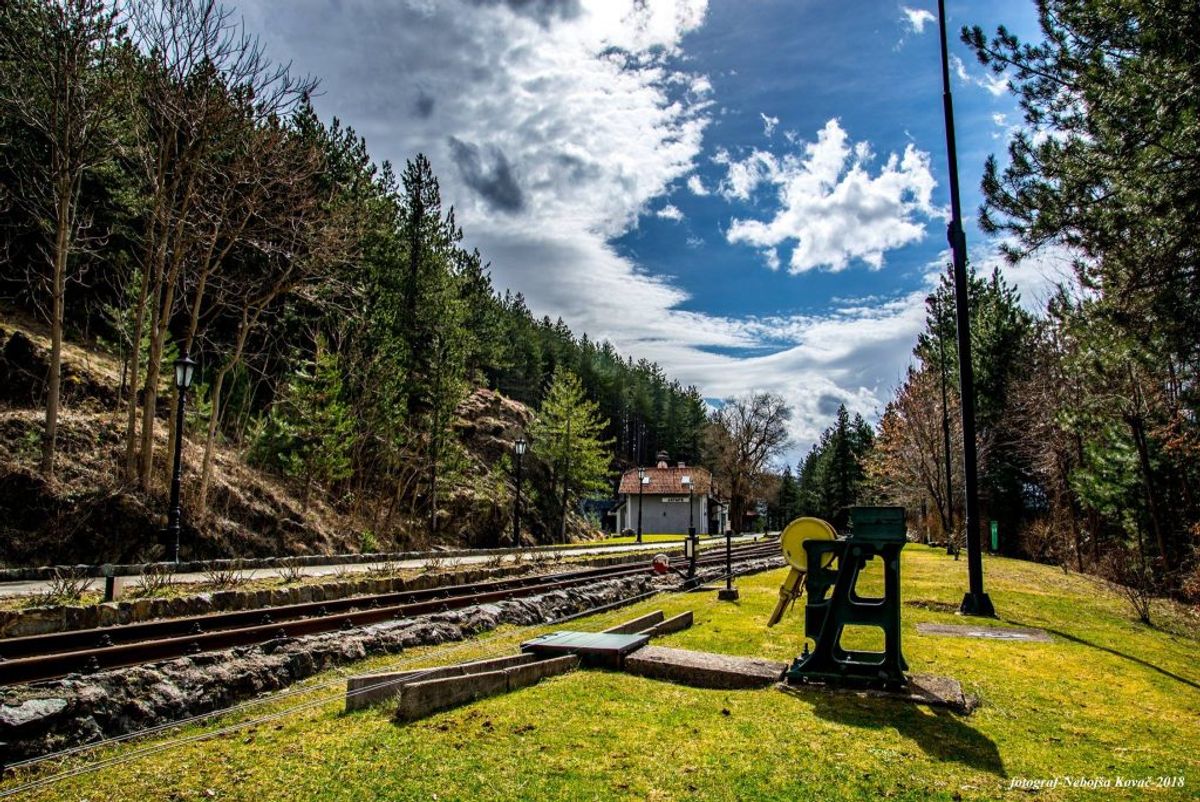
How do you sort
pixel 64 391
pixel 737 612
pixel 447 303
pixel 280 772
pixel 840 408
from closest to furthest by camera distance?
pixel 280 772 → pixel 737 612 → pixel 64 391 → pixel 447 303 → pixel 840 408

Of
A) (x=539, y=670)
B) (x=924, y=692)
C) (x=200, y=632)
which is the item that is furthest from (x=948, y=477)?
(x=200, y=632)

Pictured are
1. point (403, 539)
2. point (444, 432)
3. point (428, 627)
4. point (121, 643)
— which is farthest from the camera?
point (444, 432)

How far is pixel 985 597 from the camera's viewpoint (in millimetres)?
10484

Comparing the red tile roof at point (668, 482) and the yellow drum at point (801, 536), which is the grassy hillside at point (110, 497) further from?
the red tile roof at point (668, 482)

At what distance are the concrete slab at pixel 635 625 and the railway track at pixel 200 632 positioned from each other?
3803 mm

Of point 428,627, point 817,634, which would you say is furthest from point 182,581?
point 817,634

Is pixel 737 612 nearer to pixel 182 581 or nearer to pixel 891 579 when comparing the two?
pixel 891 579

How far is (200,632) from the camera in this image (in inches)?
334

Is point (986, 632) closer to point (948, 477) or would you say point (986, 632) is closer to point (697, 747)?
point (697, 747)

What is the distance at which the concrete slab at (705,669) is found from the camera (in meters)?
6.09

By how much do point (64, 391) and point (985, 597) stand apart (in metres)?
23.9

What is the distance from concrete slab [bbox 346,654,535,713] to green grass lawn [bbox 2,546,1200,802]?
156mm

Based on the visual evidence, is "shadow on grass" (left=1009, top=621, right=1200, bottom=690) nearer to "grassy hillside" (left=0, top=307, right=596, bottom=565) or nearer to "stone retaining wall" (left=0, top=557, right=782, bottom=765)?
"stone retaining wall" (left=0, top=557, right=782, bottom=765)

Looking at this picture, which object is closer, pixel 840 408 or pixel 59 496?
pixel 59 496
